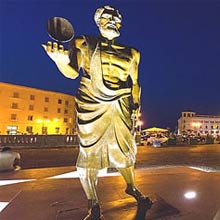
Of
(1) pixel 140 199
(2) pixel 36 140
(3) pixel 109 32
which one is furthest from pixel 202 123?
(3) pixel 109 32

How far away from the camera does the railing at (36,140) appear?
19.5 meters

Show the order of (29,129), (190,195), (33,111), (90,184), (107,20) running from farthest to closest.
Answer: (33,111), (29,129), (190,195), (107,20), (90,184)

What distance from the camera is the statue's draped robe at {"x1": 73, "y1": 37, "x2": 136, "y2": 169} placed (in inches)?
127

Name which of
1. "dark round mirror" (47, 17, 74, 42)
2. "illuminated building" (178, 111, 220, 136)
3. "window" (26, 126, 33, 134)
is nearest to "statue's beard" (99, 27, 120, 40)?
"dark round mirror" (47, 17, 74, 42)

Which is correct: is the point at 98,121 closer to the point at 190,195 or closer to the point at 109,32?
the point at 109,32

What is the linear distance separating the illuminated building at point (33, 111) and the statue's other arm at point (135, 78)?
1417 inches

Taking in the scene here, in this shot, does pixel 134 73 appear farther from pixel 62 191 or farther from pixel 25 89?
pixel 25 89

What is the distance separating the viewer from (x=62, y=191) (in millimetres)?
4742

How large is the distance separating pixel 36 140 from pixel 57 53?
60.4 ft

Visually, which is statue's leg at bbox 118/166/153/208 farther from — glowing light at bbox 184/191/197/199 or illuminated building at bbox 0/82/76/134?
illuminated building at bbox 0/82/76/134

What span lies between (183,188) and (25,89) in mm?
37797

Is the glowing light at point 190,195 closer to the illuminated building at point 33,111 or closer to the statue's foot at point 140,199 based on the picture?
the statue's foot at point 140,199

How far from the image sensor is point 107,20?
3.40 metres

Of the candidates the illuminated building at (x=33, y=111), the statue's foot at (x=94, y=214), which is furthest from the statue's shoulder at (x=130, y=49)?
the illuminated building at (x=33, y=111)
